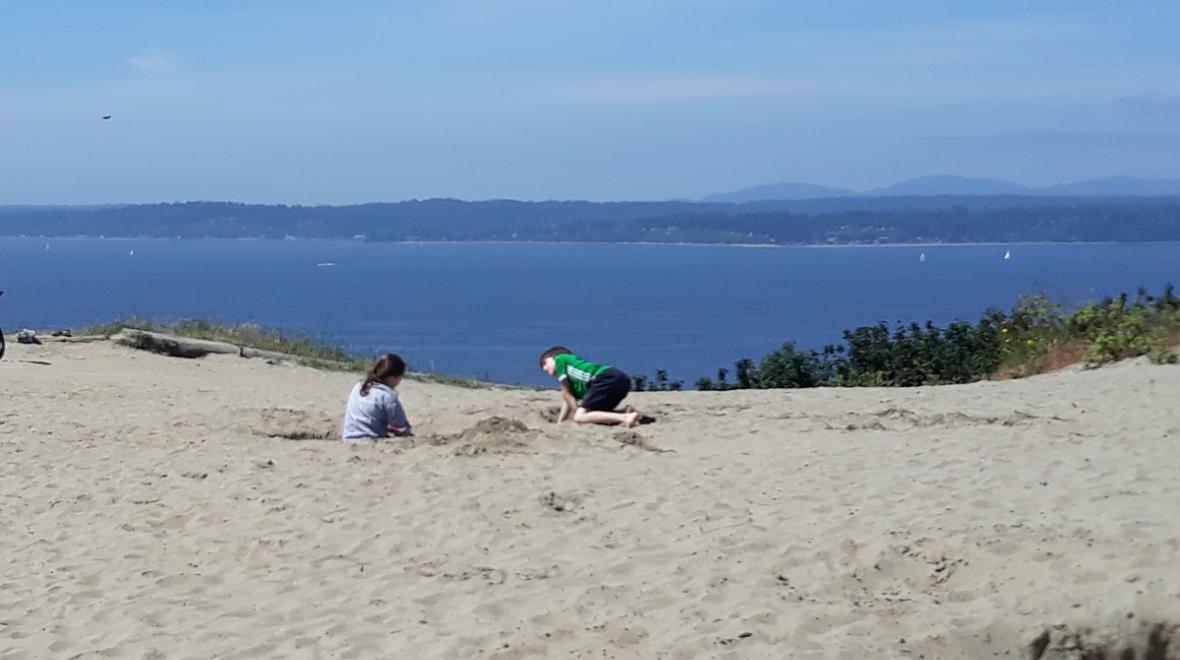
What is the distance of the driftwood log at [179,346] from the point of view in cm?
2038

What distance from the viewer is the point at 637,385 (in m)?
20.9

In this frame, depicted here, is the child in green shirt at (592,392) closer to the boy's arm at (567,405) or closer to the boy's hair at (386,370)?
the boy's arm at (567,405)

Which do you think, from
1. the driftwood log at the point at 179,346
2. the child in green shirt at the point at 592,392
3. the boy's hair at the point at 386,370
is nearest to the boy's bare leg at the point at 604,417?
the child in green shirt at the point at 592,392

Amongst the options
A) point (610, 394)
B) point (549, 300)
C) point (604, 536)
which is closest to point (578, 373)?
point (610, 394)

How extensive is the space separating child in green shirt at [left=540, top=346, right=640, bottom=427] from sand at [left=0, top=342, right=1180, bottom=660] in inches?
11.3

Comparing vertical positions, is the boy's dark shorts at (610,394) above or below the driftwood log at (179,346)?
above

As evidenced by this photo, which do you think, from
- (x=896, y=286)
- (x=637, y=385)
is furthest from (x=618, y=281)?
(x=637, y=385)

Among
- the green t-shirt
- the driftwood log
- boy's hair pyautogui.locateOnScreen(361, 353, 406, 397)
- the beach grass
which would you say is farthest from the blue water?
boy's hair pyautogui.locateOnScreen(361, 353, 406, 397)

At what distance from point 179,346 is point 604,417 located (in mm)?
8883

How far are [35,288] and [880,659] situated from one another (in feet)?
349

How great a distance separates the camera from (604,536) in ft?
29.3

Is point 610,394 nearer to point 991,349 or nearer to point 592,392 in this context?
point 592,392

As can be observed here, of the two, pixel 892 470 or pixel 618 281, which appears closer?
pixel 892 470

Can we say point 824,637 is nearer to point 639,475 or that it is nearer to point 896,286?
point 639,475
